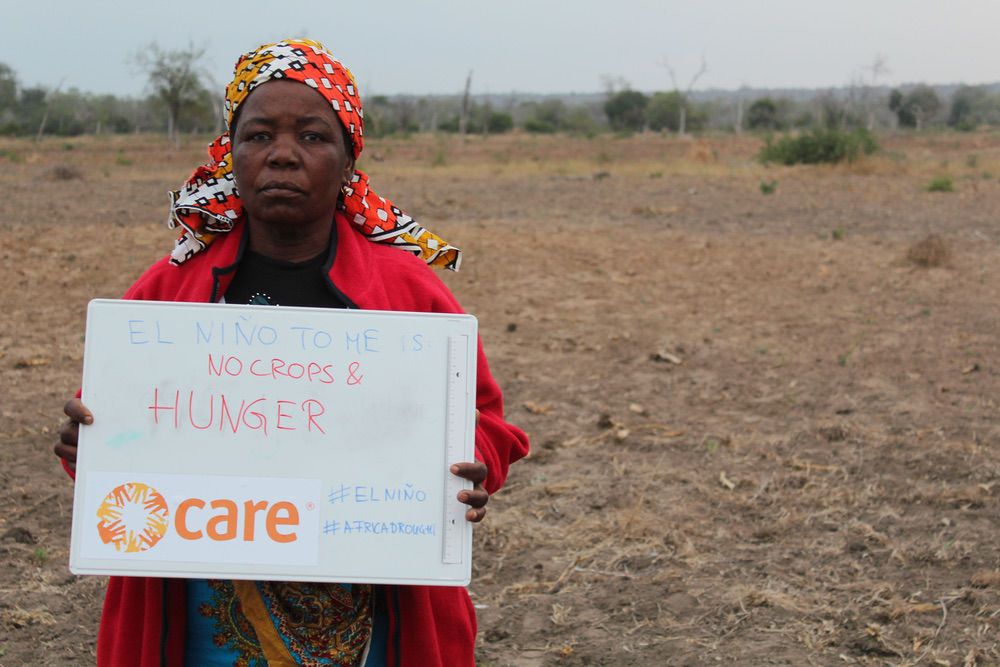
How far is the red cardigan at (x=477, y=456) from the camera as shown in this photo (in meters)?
1.87

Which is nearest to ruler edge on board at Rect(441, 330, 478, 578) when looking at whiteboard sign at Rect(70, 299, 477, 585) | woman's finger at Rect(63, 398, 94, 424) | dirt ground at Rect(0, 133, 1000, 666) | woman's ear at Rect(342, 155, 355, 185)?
whiteboard sign at Rect(70, 299, 477, 585)

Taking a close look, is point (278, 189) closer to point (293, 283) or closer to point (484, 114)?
point (293, 283)

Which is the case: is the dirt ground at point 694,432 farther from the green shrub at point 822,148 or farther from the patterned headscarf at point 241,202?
the green shrub at point 822,148

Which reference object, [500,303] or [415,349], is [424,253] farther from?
[500,303]

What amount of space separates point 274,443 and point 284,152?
49cm

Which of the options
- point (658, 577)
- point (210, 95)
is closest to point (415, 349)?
point (658, 577)

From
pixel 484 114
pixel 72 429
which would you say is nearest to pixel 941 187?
pixel 72 429

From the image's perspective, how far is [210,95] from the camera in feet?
152

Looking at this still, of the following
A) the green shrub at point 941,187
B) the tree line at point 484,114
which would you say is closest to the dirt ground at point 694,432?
the green shrub at point 941,187

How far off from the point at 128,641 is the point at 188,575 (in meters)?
0.25

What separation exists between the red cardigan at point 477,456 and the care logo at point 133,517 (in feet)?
0.42

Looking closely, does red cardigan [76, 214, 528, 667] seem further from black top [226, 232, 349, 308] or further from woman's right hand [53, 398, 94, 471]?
woman's right hand [53, 398, 94, 471]

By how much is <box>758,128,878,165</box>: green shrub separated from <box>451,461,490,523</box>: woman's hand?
22.5 m

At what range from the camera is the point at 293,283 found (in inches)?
78.2
